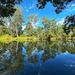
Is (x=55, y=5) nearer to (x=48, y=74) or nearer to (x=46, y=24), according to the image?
(x=48, y=74)

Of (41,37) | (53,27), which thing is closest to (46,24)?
(53,27)

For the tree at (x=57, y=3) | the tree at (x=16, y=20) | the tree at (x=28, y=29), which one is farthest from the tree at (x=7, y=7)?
the tree at (x=28, y=29)

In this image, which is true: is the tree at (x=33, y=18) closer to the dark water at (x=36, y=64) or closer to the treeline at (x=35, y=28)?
the treeline at (x=35, y=28)

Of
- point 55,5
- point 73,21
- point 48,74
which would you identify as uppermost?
point 55,5

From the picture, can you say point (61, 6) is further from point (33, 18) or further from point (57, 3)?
point (33, 18)

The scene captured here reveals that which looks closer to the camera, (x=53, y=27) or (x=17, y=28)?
(x=17, y=28)

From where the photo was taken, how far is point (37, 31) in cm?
10638

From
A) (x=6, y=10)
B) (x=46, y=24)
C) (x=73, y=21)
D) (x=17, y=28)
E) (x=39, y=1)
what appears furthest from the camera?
(x=46, y=24)

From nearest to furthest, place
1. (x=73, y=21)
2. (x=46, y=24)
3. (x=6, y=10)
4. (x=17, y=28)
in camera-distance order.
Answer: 1. (x=73, y=21)
2. (x=6, y=10)
3. (x=17, y=28)
4. (x=46, y=24)

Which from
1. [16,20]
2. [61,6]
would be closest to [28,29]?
[16,20]

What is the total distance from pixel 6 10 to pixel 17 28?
79519mm

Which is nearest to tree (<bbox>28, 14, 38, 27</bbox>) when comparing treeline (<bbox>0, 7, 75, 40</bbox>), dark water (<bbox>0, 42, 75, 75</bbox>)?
treeline (<bbox>0, 7, 75, 40</bbox>)

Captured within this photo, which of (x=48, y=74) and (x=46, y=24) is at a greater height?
(x=46, y=24)

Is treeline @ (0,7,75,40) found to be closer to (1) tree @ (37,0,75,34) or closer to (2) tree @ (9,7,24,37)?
(2) tree @ (9,7,24,37)
